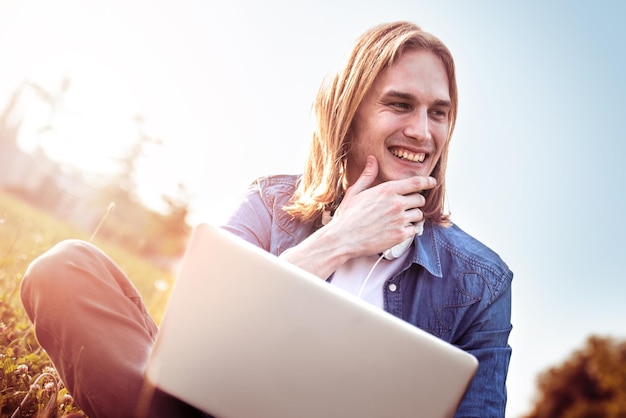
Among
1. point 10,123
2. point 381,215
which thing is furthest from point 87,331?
point 10,123

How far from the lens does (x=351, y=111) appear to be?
2543mm

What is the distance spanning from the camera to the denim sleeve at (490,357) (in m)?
1.74

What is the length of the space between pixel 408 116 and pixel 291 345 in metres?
1.52

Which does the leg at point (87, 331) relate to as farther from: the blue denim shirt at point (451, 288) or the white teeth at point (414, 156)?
the white teeth at point (414, 156)

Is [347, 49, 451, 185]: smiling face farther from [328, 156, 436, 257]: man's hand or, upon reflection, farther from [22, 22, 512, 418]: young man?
[328, 156, 436, 257]: man's hand

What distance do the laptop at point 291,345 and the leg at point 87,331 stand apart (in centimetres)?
26

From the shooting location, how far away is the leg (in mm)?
1295

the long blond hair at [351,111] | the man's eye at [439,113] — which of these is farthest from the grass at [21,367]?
the man's eye at [439,113]

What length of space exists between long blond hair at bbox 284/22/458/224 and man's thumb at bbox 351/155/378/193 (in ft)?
0.66

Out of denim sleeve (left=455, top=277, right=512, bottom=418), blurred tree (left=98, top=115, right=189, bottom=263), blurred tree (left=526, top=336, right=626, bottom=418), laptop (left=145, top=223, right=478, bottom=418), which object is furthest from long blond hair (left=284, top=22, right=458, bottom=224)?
blurred tree (left=98, top=115, right=189, bottom=263)

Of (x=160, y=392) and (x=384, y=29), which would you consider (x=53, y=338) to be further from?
(x=384, y=29)

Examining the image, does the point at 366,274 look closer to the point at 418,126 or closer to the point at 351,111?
the point at 418,126

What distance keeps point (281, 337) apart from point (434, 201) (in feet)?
4.81

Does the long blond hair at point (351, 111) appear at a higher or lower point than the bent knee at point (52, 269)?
higher
